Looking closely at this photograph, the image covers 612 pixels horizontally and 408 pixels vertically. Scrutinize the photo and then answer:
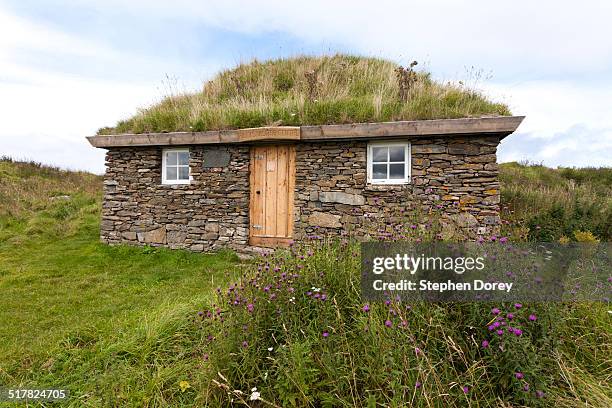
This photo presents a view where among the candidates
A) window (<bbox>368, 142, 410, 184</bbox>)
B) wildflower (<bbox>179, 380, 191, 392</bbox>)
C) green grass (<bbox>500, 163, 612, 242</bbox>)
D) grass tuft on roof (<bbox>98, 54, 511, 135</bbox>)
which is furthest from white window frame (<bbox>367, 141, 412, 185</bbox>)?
wildflower (<bbox>179, 380, 191, 392</bbox>)

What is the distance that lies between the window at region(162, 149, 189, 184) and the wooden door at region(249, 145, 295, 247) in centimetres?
176

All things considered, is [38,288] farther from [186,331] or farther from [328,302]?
[328,302]

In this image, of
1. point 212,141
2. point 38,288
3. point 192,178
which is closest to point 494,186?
point 212,141

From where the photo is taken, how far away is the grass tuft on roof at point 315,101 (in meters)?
7.77

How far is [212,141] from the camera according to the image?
27.9 feet

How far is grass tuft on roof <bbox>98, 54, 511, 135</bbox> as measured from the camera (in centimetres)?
777

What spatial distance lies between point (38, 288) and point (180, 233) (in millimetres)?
3010

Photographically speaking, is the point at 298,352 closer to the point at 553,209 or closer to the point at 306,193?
the point at 306,193

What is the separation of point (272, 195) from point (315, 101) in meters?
2.28

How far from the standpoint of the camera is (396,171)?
767 centimetres

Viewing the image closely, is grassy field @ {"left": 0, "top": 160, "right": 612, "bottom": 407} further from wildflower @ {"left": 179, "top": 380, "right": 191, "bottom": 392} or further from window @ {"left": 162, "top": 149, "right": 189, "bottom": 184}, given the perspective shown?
window @ {"left": 162, "top": 149, "right": 189, "bottom": 184}

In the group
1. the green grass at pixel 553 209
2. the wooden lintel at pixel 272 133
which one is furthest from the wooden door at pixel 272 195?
the green grass at pixel 553 209

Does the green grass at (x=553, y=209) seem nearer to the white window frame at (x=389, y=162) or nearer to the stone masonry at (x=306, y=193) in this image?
the stone masonry at (x=306, y=193)

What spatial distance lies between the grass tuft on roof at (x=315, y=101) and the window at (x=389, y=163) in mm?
550
